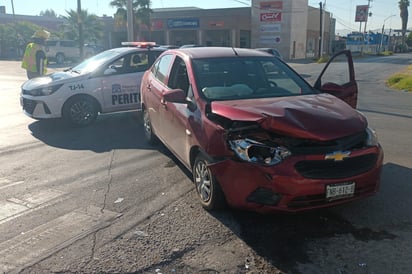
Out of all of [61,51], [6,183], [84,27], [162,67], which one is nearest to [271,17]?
[84,27]

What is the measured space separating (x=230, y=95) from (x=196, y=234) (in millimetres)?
1728

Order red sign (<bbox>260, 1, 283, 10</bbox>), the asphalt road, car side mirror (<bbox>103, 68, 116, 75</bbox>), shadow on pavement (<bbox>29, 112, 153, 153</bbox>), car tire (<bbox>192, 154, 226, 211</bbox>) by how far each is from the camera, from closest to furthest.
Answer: the asphalt road → car tire (<bbox>192, 154, 226, 211</bbox>) → shadow on pavement (<bbox>29, 112, 153, 153</bbox>) → car side mirror (<bbox>103, 68, 116, 75</bbox>) → red sign (<bbox>260, 1, 283, 10</bbox>)

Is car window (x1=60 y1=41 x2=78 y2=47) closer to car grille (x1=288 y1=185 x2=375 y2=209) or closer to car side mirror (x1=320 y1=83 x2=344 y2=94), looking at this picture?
car side mirror (x1=320 y1=83 x2=344 y2=94)

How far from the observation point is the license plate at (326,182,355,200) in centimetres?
366

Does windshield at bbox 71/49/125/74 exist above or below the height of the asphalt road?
above

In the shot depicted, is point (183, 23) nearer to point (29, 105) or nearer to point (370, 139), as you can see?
point (29, 105)

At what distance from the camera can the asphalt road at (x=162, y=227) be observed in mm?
3320

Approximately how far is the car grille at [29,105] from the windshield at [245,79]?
4.49 meters

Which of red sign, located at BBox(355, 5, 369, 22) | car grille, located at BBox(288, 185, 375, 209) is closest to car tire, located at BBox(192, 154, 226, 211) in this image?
car grille, located at BBox(288, 185, 375, 209)

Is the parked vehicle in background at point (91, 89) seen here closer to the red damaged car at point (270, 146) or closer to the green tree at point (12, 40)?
the red damaged car at point (270, 146)

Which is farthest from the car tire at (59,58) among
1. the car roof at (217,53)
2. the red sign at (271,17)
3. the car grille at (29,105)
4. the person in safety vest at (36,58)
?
the car roof at (217,53)

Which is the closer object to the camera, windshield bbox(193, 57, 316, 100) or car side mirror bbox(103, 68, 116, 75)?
windshield bbox(193, 57, 316, 100)

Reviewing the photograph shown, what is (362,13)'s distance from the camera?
3118 inches

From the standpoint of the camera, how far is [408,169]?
552 cm
